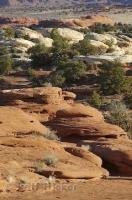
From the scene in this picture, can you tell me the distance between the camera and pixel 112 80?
4181 cm

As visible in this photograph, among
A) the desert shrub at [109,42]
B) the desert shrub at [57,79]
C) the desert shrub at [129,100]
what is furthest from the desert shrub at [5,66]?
the desert shrub at [129,100]

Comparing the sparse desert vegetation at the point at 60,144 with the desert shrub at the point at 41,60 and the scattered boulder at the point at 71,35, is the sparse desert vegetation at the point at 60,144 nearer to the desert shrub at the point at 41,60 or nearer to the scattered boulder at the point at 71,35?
the desert shrub at the point at 41,60

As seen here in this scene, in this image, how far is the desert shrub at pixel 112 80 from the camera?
41.2 metres

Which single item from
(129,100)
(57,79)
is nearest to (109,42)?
(57,79)

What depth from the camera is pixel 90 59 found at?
160 ft

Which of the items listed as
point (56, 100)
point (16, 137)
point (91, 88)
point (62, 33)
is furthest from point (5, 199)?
point (62, 33)

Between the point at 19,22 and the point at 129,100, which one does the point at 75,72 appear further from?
the point at 19,22

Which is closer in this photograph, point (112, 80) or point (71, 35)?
point (112, 80)

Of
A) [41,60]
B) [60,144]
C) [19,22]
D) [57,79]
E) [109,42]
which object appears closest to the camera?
[60,144]

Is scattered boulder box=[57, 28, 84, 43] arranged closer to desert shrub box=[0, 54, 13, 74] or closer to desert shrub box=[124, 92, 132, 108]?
desert shrub box=[0, 54, 13, 74]

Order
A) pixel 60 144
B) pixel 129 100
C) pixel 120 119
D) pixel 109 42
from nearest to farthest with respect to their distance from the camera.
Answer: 1. pixel 60 144
2. pixel 120 119
3. pixel 129 100
4. pixel 109 42

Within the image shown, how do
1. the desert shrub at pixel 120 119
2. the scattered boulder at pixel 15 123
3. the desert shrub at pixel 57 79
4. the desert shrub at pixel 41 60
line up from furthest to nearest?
1. the desert shrub at pixel 41 60
2. the desert shrub at pixel 57 79
3. the desert shrub at pixel 120 119
4. the scattered boulder at pixel 15 123

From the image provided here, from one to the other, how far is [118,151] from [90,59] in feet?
98.9

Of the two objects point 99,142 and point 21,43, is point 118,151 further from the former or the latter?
point 21,43
